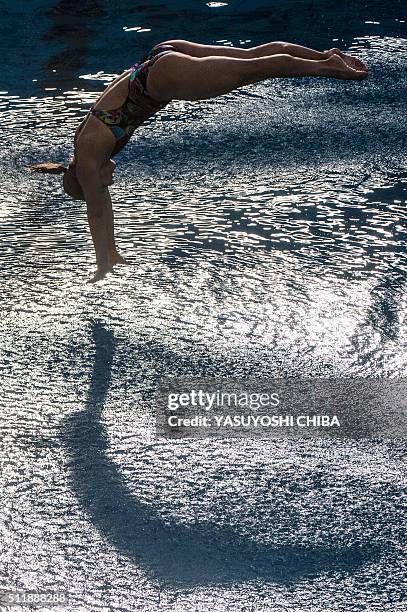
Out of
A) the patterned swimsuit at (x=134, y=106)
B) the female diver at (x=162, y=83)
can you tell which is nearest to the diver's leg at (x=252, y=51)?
the female diver at (x=162, y=83)

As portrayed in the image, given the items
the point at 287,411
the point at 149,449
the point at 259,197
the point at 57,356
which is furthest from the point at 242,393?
the point at 259,197

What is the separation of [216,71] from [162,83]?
0.35 metres

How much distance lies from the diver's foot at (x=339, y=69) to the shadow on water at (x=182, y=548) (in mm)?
2876

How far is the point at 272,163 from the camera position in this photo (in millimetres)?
9055

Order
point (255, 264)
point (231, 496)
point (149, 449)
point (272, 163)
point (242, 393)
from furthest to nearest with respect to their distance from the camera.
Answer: point (272, 163)
point (255, 264)
point (242, 393)
point (149, 449)
point (231, 496)

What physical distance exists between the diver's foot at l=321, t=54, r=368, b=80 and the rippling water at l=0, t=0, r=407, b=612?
144 centimetres

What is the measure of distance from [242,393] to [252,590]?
1.61m

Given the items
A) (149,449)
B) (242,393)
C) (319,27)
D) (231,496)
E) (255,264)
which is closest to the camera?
(231,496)

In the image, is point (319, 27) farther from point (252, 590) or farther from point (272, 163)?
A: point (252, 590)

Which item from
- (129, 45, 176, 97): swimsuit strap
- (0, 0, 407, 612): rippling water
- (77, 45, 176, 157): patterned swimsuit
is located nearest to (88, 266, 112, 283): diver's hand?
(0, 0, 407, 612): rippling water

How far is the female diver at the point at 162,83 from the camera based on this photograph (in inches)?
240

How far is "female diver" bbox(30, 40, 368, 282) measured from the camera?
20.0 feet

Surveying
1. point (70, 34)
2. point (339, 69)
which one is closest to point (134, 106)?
point (339, 69)

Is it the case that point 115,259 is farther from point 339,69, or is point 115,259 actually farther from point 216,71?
point 339,69
